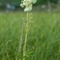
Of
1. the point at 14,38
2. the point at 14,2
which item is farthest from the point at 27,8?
the point at 14,2

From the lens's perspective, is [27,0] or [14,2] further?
[14,2]

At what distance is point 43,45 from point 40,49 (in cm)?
8

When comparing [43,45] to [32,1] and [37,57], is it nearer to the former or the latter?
[37,57]

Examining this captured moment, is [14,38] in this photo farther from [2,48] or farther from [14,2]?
[14,2]

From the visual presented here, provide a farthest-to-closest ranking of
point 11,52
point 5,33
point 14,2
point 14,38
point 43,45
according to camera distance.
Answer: point 14,2 < point 5,33 < point 14,38 < point 43,45 < point 11,52

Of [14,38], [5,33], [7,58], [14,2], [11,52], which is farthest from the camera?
[14,2]

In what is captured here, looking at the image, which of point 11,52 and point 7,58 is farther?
point 11,52

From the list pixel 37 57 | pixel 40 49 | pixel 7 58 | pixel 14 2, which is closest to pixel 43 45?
pixel 40 49

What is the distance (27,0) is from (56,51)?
0.50m

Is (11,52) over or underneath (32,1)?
underneath

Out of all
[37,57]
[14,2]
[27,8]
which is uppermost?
[14,2]

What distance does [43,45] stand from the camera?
1.60m

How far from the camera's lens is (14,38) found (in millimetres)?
1856

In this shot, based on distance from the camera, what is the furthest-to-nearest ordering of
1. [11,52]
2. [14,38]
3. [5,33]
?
[5,33] → [14,38] → [11,52]
